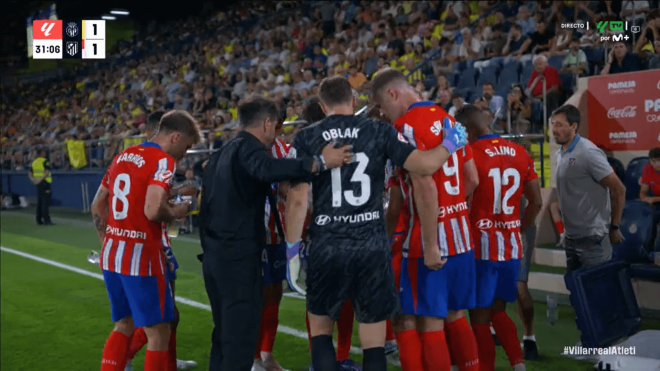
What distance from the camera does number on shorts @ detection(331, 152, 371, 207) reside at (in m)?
3.47

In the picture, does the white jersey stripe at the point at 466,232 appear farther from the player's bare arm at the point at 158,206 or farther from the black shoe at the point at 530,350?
the player's bare arm at the point at 158,206

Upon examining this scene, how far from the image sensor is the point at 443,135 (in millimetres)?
3805

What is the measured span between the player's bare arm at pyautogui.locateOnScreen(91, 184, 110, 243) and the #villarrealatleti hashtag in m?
3.60

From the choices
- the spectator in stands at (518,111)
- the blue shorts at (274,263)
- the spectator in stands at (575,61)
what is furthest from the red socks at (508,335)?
the spectator in stands at (575,61)

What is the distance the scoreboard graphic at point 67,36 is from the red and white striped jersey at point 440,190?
20.2 meters

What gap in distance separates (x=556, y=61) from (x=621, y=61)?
7.12 feet

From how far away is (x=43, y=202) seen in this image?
669 inches

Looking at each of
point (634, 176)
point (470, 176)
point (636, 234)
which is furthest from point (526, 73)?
point (470, 176)

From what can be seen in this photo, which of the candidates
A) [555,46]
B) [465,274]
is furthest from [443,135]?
[555,46]

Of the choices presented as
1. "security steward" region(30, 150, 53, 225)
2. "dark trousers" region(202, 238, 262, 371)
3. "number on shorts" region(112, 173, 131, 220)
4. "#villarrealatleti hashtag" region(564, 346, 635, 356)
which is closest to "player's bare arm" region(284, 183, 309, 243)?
"dark trousers" region(202, 238, 262, 371)

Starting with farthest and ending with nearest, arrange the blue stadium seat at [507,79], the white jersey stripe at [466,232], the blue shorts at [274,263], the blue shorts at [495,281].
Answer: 1. the blue stadium seat at [507,79]
2. the blue shorts at [274,263]
3. the blue shorts at [495,281]
4. the white jersey stripe at [466,232]

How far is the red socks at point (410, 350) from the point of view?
3.84 m

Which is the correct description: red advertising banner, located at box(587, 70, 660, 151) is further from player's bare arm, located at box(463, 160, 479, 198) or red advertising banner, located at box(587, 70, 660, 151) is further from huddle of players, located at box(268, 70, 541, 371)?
player's bare arm, located at box(463, 160, 479, 198)

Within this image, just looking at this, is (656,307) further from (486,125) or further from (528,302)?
(486,125)
